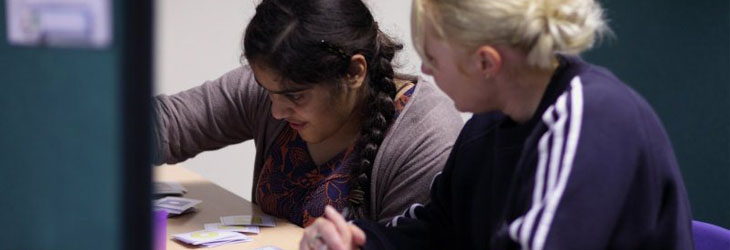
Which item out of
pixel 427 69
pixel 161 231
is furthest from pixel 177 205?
pixel 427 69

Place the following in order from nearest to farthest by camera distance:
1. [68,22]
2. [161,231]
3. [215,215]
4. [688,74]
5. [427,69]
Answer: [68,22] → [427,69] → [161,231] → [215,215] → [688,74]

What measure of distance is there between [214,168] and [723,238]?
99.7 inches

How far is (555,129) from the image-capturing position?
107 cm

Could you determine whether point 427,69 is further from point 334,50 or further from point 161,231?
point 161,231

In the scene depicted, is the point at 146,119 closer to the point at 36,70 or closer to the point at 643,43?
the point at 36,70

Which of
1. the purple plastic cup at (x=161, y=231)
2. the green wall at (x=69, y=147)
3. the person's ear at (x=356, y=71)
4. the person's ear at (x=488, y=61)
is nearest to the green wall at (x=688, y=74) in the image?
the person's ear at (x=356, y=71)

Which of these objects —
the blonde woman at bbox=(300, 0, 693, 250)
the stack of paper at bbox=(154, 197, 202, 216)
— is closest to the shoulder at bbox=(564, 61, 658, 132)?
the blonde woman at bbox=(300, 0, 693, 250)

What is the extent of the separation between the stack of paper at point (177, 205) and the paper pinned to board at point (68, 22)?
141 centimetres

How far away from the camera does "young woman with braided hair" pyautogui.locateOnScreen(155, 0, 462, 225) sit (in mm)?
1803

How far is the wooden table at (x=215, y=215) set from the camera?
1.85m

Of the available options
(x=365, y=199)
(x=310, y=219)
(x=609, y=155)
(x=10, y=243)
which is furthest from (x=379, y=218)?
(x=10, y=243)

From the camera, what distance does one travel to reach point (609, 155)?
1058mm

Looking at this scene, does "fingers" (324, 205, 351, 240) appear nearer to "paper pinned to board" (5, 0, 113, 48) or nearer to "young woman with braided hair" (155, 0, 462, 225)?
"young woman with braided hair" (155, 0, 462, 225)

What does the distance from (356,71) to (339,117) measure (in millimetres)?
130
